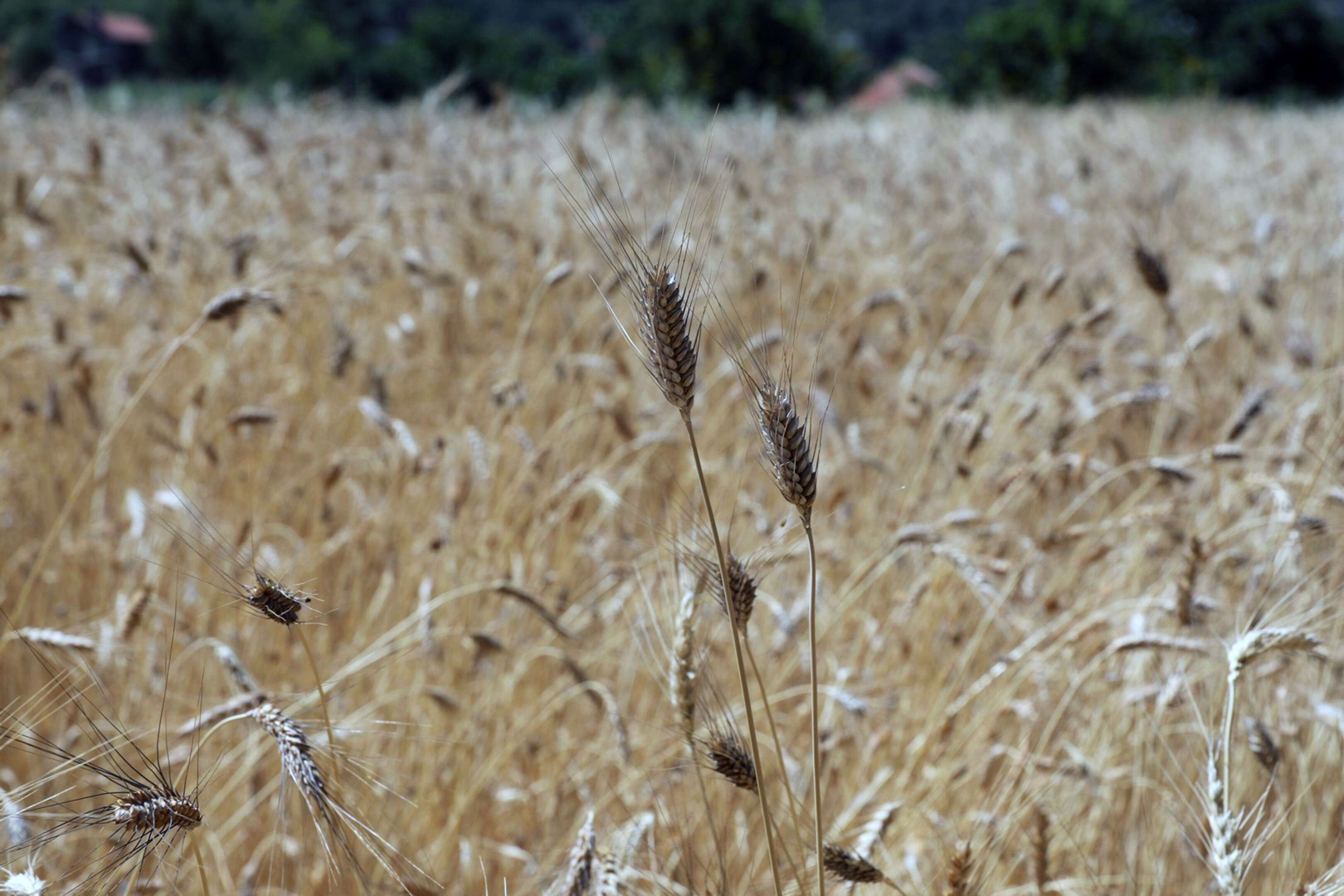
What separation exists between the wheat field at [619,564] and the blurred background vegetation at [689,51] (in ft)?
4.09

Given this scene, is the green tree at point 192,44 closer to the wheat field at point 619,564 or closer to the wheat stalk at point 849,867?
the wheat field at point 619,564

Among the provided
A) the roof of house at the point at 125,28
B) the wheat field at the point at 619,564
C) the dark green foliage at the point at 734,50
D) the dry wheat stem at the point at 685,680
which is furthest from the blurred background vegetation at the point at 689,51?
the dry wheat stem at the point at 685,680

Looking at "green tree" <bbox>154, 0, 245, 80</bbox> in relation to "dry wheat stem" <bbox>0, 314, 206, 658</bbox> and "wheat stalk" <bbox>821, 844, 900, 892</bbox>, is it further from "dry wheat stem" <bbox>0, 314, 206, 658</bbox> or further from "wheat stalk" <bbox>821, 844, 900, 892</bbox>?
"wheat stalk" <bbox>821, 844, 900, 892</bbox>

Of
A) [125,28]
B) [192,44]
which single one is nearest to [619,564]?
[192,44]

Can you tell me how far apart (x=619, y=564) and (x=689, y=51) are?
15.2m

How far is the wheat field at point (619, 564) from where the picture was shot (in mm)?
1121

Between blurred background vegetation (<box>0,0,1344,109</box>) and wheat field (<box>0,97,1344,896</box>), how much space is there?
4.09 ft

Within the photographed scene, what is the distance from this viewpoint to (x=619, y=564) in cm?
189

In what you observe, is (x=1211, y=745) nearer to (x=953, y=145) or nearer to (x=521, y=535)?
(x=521, y=535)

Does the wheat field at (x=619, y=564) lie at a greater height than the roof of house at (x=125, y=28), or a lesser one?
greater

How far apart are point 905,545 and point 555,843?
28.6 inches

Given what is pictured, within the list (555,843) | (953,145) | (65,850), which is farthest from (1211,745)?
(953,145)

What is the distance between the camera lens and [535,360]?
10.6 ft

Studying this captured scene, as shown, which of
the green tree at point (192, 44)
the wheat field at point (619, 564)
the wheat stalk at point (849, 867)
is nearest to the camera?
the wheat stalk at point (849, 867)
